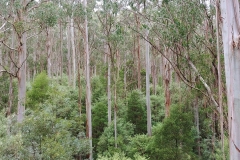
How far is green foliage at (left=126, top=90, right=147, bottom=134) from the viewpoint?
14.8 meters

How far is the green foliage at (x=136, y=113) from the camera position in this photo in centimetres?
1478

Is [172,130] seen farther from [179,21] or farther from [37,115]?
[37,115]

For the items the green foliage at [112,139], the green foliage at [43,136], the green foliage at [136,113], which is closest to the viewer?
the green foliage at [43,136]

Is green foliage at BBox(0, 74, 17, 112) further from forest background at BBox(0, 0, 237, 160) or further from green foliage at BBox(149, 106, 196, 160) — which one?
green foliage at BBox(149, 106, 196, 160)

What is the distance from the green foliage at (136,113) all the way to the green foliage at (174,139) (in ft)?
16.3

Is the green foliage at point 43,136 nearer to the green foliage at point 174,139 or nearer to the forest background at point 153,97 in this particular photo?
the forest background at point 153,97

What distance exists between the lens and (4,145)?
6.91 m

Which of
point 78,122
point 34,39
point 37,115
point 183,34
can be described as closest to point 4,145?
point 37,115

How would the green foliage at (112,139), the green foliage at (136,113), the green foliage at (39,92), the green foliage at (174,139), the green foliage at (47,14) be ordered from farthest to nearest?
1. the green foliage at (39,92)
2. the green foliage at (136,113)
3. the green foliage at (112,139)
4. the green foliage at (47,14)
5. the green foliage at (174,139)

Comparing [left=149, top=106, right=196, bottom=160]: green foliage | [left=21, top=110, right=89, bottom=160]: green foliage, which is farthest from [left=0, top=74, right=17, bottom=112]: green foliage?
[left=149, top=106, right=196, bottom=160]: green foliage

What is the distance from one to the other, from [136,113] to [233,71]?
1327cm

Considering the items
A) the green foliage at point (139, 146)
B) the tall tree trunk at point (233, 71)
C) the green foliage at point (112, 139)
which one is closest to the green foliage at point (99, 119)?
the green foliage at point (112, 139)

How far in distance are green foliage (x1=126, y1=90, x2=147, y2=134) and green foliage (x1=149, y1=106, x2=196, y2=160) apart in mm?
4975

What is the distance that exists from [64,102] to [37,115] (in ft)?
25.0
